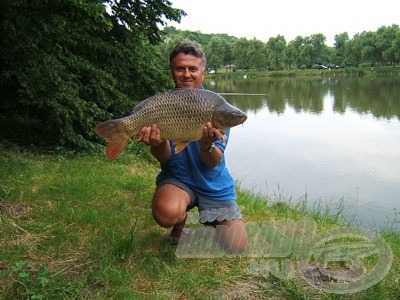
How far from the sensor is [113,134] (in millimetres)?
2615

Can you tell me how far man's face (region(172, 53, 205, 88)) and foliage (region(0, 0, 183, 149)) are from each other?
8.44ft

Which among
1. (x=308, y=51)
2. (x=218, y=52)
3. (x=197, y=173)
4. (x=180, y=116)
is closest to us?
(x=180, y=116)

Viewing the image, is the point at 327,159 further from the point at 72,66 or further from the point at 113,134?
the point at 113,134

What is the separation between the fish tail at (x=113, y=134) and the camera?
102 inches

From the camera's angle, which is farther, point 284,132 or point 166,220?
point 284,132

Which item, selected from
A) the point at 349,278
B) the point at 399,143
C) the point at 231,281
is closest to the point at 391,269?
the point at 349,278

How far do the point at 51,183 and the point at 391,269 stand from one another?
121 inches

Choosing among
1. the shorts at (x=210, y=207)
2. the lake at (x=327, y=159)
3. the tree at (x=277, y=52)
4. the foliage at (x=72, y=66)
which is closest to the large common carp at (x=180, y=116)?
the shorts at (x=210, y=207)

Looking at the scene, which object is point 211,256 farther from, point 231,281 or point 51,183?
point 51,183

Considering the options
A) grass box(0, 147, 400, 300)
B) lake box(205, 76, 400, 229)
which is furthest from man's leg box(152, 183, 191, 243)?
lake box(205, 76, 400, 229)

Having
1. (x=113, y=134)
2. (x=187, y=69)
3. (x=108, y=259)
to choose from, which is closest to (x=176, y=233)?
(x=108, y=259)

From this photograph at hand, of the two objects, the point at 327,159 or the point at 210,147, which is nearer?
the point at 210,147

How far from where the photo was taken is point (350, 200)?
717 centimetres

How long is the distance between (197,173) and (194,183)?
0.08 meters
